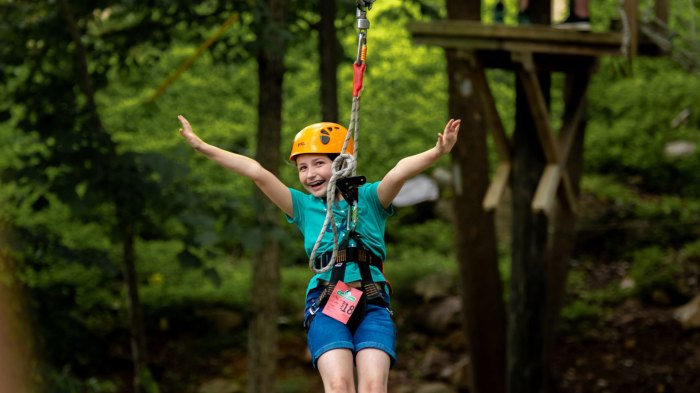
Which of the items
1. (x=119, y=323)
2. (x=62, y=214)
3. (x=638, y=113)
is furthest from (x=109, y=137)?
(x=638, y=113)

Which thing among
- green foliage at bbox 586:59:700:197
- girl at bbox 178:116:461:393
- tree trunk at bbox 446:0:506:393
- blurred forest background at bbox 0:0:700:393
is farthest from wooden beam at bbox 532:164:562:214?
green foliage at bbox 586:59:700:197

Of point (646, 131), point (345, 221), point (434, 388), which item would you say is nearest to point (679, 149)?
point (646, 131)

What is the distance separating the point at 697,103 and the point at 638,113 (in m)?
0.84

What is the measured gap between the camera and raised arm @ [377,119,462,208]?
361cm

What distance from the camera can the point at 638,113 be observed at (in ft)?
50.1

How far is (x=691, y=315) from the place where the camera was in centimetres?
1142

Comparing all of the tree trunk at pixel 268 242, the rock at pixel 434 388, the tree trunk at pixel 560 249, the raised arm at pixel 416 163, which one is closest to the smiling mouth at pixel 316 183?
the raised arm at pixel 416 163

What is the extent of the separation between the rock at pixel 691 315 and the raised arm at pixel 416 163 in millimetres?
8375

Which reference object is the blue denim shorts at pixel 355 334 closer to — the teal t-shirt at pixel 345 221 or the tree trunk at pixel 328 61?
the teal t-shirt at pixel 345 221

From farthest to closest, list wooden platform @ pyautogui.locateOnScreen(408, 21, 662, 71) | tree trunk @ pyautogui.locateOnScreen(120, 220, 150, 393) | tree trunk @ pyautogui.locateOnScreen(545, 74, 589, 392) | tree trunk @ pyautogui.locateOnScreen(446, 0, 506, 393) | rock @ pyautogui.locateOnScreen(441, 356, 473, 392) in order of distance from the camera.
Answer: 1. rock @ pyautogui.locateOnScreen(441, 356, 473, 392)
2. tree trunk @ pyautogui.locateOnScreen(545, 74, 589, 392)
3. tree trunk @ pyautogui.locateOnScreen(446, 0, 506, 393)
4. tree trunk @ pyautogui.locateOnScreen(120, 220, 150, 393)
5. wooden platform @ pyautogui.locateOnScreen(408, 21, 662, 71)

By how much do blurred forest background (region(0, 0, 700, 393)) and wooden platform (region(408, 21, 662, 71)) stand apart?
2.41ft

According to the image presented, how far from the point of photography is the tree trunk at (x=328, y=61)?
736 centimetres

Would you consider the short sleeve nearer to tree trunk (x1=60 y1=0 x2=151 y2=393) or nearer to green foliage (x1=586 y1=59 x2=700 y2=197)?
tree trunk (x1=60 y1=0 x2=151 y2=393)

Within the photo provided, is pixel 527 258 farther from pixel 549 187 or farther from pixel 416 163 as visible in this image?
pixel 416 163
